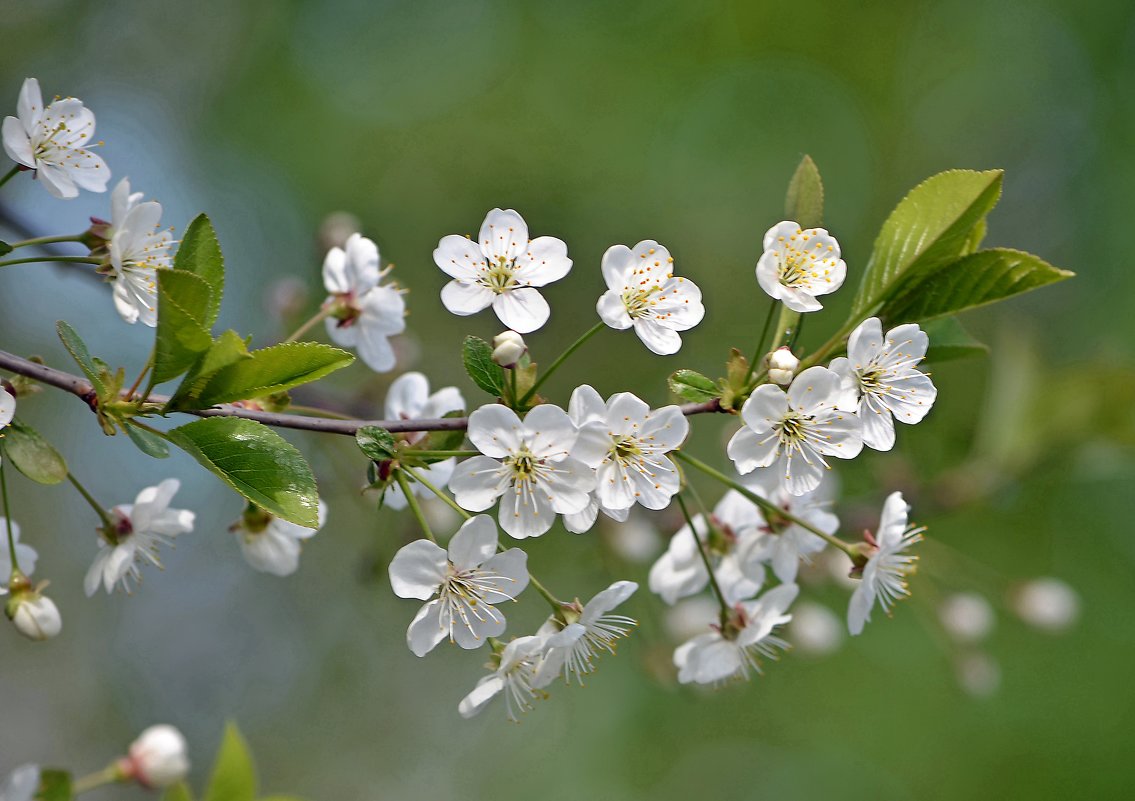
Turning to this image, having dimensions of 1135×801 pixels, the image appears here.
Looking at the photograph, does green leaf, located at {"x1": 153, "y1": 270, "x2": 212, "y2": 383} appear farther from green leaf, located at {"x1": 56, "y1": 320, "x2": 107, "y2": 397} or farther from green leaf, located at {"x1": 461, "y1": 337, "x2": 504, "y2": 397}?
green leaf, located at {"x1": 461, "y1": 337, "x2": 504, "y2": 397}

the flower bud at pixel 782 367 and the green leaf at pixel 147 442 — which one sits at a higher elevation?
the flower bud at pixel 782 367

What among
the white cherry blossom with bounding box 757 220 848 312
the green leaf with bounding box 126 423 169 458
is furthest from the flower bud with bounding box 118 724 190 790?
the white cherry blossom with bounding box 757 220 848 312

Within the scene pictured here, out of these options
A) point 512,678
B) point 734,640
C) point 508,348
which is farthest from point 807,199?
point 512,678

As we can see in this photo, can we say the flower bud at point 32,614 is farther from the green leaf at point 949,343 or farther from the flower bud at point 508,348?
the green leaf at point 949,343

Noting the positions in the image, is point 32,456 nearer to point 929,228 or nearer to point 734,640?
point 734,640

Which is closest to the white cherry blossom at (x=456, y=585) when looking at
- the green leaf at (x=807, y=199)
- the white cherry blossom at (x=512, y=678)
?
the white cherry blossom at (x=512, y=678)

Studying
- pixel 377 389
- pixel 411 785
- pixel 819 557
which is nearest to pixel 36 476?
pixel 377 389

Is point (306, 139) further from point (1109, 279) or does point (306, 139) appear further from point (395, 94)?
point (1109, 279)
